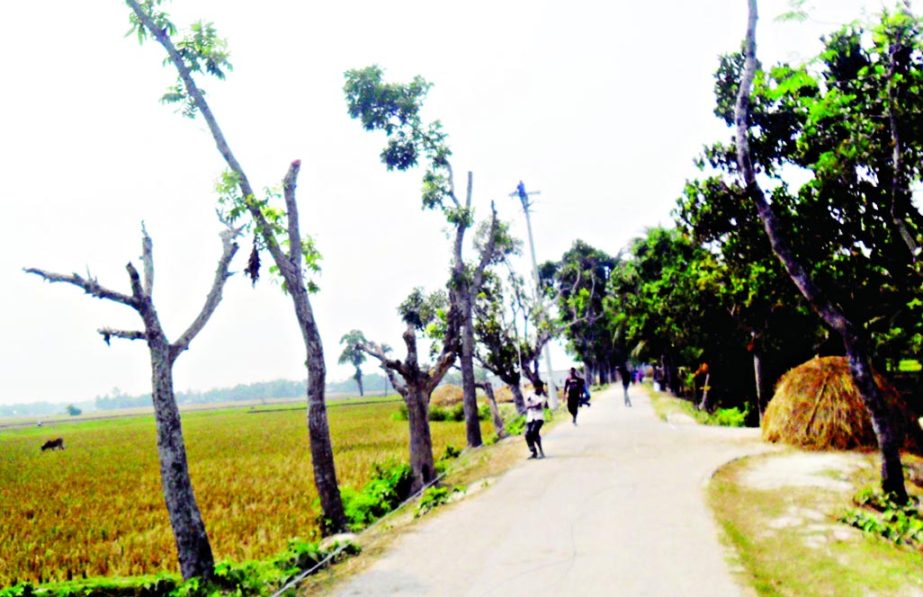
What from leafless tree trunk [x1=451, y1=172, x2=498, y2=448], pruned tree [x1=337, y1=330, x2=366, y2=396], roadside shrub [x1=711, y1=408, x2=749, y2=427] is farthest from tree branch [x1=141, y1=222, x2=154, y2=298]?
pruned tree [x1=337, y1=330, x2=366, y2=396]

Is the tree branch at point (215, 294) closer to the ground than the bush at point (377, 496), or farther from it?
farther from it

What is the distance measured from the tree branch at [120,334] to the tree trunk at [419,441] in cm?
786

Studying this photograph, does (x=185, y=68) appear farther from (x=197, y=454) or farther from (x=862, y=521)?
(x=197, y=454)

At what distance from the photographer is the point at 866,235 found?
15797 mm

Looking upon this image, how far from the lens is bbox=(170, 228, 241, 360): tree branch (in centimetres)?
1037

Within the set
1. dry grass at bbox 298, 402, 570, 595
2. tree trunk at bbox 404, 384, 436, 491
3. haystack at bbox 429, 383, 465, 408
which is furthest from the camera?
haystack at bbox 429, 383, 465, 408

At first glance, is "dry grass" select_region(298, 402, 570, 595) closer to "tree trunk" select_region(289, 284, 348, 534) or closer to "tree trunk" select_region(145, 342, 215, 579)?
"tree trunk" select_region(289, 284, 348, 534)

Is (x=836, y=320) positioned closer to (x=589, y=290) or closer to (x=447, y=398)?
(x=447, y=398)

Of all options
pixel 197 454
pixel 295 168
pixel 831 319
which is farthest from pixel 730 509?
pixel 197 454

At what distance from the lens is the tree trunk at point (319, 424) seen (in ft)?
42.2

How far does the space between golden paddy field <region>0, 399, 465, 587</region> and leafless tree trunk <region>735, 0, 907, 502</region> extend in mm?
10488

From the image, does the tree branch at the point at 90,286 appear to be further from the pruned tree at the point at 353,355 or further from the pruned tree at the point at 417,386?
the pruned tree at the point at 353,355

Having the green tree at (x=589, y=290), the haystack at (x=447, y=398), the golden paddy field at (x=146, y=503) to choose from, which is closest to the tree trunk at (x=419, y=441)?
the golden paddy field at (x=146, y=503)

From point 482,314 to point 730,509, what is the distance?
22.9 metres
